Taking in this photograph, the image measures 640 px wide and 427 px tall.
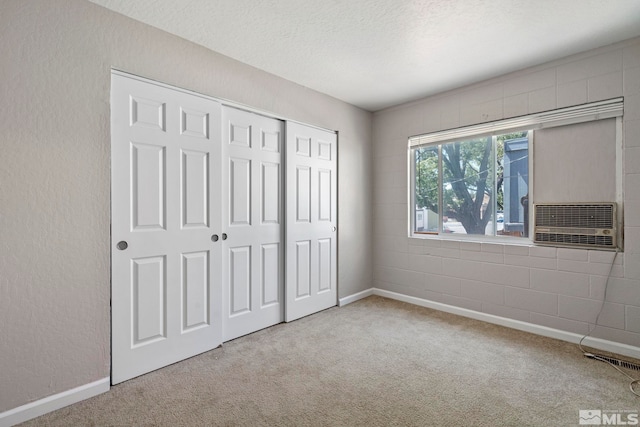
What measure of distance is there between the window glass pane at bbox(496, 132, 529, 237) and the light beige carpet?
43.0 inches

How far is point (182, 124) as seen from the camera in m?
2.40

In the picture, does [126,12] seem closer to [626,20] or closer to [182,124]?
[182,124]

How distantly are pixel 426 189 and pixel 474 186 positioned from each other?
1.90 ft

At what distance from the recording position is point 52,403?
1804mm

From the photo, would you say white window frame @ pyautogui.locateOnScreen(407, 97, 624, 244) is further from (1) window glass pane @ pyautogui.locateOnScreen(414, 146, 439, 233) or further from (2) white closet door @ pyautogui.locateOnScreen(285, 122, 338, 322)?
(2) white closet door @ pyautogui.locateOnScreen(285, 122, 338, 322)

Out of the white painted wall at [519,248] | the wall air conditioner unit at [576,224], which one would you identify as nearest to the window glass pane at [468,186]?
the white painted wall at [519,248]

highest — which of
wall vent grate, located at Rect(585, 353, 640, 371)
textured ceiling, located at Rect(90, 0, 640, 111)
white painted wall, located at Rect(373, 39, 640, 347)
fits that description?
textured ceiling, located at Rect(90, 0, 640, 111)

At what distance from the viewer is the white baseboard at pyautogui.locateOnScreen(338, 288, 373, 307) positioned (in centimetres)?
375

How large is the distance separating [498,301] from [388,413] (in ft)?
6.60

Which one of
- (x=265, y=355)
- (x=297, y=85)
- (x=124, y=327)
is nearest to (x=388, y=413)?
(x=265, y=355)

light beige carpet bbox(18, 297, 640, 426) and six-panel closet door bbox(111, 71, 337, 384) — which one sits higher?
six-panel closet door bbox(111, 71, 337, 384)

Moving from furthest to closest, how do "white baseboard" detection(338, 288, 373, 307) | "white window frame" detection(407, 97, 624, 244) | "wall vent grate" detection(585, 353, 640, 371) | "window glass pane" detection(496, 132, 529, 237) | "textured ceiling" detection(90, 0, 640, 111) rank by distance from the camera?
"white baseboard" detection(338, 288, 373, 307)
"window glass pane" detection(496, 132, 529, 237)
"white window frame" detection(407, 97, 624, 244)
"wall vent grate" detection(585, 353, 640, 371)
"textured ceiling" detection(90, 0, 640, 111)

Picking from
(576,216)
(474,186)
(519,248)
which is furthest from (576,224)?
(474,186)

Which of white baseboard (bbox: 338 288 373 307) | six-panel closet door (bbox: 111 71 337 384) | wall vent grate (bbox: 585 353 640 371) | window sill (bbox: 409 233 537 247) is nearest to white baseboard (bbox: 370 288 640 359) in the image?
wall vent grate (bbox: 585 353 640 371)
